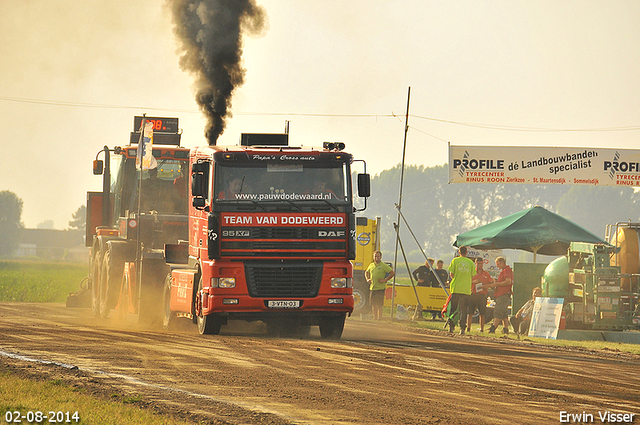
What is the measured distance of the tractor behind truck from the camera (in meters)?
18.0

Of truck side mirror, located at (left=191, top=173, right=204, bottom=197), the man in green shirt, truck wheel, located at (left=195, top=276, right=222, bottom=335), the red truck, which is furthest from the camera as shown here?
the man in green shirt

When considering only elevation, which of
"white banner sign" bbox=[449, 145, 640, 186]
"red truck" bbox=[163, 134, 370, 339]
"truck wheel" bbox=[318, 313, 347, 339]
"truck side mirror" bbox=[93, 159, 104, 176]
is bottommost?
"truck wheel" bbox=[318, 313, 347, 339]

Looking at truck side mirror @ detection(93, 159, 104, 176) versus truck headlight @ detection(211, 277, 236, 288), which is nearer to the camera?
truck headlight @ detection(211, 277, 236, 288)

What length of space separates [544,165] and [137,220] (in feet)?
47.3

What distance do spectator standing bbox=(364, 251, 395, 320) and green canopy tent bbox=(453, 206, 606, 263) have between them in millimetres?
2816

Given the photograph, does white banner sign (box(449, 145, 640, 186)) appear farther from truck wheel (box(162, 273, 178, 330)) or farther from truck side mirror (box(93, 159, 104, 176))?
truck wheel (box(162, 273, 178, 330))

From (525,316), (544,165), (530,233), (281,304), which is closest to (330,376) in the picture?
(281,304)

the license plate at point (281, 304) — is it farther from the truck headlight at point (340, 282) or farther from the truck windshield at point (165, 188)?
the truck windshield at point (165, 188)

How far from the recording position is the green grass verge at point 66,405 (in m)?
7.91

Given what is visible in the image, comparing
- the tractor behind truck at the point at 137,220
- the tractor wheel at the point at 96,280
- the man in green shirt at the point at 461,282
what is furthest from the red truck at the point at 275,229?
the tractor wheel at the point at 96,280

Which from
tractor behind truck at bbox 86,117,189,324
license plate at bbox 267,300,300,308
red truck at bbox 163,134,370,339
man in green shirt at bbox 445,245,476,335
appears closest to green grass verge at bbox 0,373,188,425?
red truck at bbox 163,134,370,339

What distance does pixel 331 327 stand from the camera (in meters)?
16.0

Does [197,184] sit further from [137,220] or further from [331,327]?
[137,220]

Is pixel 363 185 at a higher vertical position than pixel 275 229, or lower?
higher
